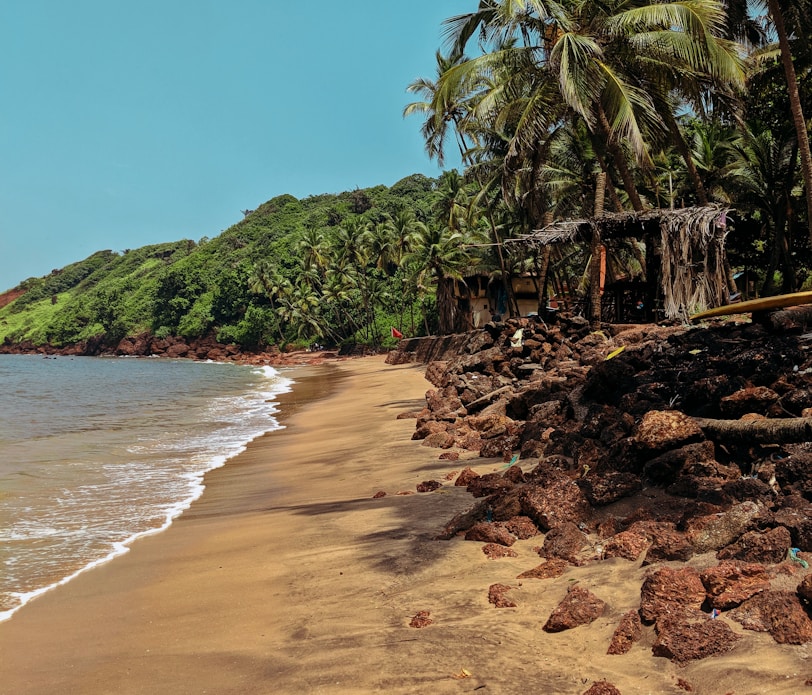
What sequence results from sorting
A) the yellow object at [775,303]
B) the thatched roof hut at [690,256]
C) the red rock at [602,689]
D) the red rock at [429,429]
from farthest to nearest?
the thatched roof hut at [690,256]
the red rock at [429,429]
the yellow object at [775,303]
the red rock at [602,689]

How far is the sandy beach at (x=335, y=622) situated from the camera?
3.65 m

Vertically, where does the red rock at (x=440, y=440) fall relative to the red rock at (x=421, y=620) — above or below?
above

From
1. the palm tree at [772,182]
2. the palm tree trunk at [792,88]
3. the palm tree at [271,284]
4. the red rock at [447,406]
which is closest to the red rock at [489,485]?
the red rock at [447,406]

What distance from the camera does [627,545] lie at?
502 cm

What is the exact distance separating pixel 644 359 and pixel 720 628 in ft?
20.6

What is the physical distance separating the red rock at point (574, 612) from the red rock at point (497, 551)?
1.20 m

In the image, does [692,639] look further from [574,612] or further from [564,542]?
[564,542]

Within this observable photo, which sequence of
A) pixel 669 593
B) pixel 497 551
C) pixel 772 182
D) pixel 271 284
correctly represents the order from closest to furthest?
pixel 669 593 → pixel 497 551 → pixel 772 182 → pixel 271 284

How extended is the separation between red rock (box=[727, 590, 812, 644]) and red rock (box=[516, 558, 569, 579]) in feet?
4.55

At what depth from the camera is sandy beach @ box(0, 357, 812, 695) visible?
3.65 meters

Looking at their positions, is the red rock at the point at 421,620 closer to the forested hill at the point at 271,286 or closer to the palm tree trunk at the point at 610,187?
the palm tree trunk at the point at 610,187

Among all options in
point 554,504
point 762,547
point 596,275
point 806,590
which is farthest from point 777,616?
point 596,275

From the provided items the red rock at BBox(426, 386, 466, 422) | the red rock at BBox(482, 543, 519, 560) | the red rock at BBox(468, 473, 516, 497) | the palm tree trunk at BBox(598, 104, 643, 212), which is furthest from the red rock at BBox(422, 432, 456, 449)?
the palm tree trunk at BBox(598, 104, 643, 212)

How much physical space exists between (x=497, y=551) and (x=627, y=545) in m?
1.05
